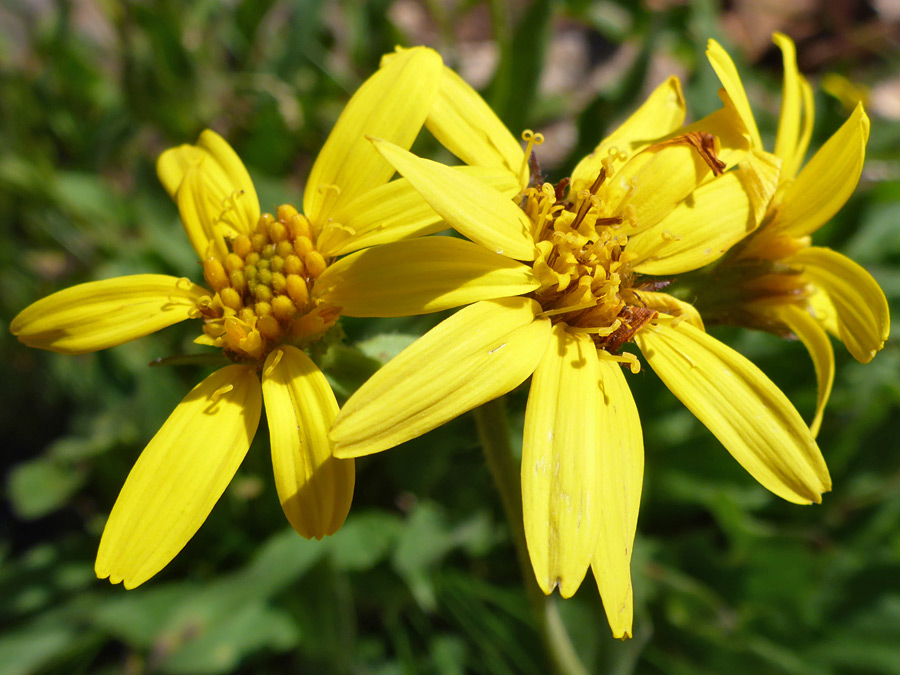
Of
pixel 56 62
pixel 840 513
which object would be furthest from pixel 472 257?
pixel 56 62

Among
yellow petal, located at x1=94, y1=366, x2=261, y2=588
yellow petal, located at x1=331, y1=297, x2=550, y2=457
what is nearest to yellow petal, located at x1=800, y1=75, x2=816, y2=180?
yellow petal, located at x1=331, y1=297, x2=550, y2=457

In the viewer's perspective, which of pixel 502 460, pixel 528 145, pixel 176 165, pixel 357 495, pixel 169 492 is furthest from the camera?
pixel 357 495

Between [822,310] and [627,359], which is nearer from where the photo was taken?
[627,359]

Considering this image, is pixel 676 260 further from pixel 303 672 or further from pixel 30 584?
pixel 30 584

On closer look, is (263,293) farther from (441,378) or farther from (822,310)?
(822,310)

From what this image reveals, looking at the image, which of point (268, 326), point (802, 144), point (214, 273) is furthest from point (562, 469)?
point (802, 144)

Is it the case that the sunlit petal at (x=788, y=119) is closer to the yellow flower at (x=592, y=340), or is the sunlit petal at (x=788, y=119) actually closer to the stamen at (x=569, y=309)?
the yellow flower at (x=592, y=340)

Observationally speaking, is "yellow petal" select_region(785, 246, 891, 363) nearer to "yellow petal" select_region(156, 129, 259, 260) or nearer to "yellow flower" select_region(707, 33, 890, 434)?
"yellow flower" select_region(707, 33, 890, 434)
